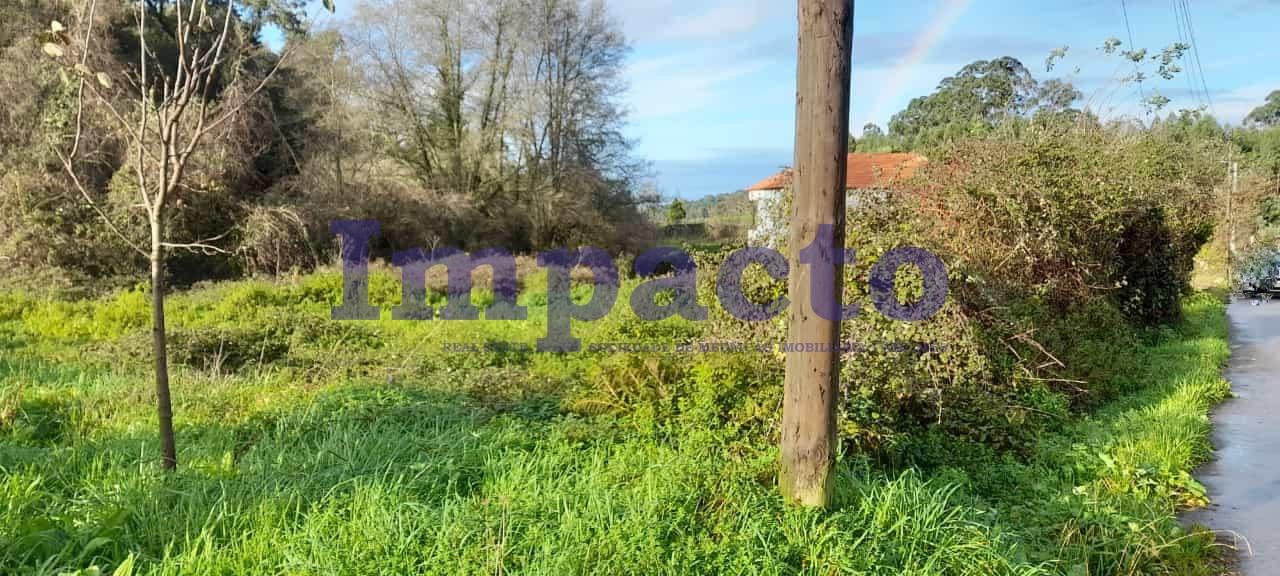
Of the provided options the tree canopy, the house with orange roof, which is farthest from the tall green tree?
the house with orange roof

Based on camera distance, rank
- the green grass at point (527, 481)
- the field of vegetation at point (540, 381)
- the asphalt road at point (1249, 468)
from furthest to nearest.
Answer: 1. the asphalt road at point (1249, 468)
2. the field of vegetation at point (540, 381)
3. the green grass at point (527, 481)

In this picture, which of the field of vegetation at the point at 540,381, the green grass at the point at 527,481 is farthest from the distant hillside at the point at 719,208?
the green grass at the point at 527,481

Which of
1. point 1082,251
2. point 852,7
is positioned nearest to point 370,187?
point 1082,251

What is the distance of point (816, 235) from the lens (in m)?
2.80

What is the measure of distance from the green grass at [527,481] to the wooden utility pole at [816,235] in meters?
0.27

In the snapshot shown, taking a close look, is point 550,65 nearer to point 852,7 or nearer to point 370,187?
point 370,187

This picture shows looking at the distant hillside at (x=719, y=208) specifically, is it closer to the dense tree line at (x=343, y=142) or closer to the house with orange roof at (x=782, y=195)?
the dense tree line at (x=343, y=142)

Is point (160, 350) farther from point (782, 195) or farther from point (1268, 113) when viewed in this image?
point (1268, 113)

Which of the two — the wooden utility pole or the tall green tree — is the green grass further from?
the tall green tree

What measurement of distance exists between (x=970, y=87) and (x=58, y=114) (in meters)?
22.0

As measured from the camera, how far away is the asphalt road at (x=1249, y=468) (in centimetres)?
363

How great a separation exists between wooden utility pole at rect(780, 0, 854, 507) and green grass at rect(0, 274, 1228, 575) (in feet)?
0.89

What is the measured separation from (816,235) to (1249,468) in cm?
415

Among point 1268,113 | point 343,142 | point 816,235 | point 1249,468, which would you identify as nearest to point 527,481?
point 816,235
